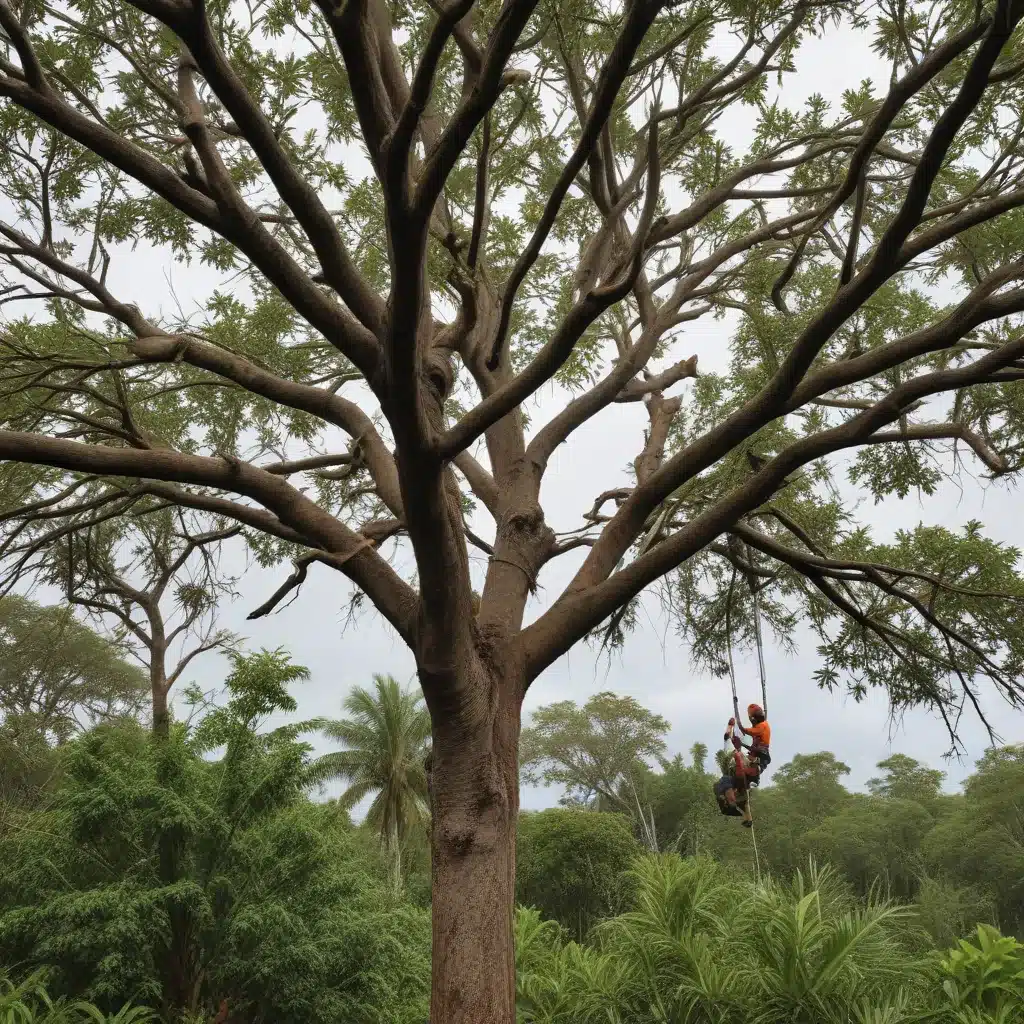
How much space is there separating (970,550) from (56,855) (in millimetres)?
8867

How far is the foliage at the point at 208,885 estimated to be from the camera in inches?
296

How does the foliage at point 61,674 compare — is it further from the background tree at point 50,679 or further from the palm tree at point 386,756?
the palm tree at point 386,756

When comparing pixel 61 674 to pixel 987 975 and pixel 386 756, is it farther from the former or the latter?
pixel 987 975

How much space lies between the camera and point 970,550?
18.4 ft

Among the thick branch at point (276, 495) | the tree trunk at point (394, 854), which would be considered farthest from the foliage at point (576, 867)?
the thick branch at point (276, 495)

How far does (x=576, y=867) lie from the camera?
21.8 meters

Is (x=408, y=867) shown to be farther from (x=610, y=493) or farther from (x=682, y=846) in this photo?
(x=610, y=493)

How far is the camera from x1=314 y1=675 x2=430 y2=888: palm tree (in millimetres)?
23344

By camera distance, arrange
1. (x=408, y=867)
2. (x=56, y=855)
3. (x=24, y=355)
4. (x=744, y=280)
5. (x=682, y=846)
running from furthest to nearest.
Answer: (x=682, y=846), (x=408, y=867), (x=56, y=855), (x=744, y=280), (x=24, y=355)

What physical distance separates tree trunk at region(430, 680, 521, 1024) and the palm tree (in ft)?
65.2

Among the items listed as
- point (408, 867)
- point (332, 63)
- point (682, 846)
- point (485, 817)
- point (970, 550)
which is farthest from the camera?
point (682, 846)

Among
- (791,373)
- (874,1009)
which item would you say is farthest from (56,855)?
(791,373)

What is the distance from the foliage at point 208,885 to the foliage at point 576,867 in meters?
13.6

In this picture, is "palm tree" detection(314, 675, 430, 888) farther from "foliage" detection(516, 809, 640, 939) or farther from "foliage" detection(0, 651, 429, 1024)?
"foliage" detection(0, 651, 429, 1024)
